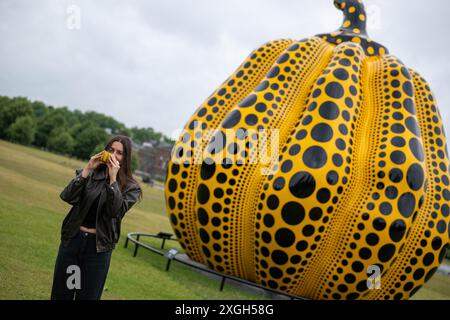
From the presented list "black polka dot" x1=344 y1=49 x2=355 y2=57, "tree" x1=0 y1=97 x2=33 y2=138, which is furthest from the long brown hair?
"tree" x1=0 y1=97 x2=33 y2=138

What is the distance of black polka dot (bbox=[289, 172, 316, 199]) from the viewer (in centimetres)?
702

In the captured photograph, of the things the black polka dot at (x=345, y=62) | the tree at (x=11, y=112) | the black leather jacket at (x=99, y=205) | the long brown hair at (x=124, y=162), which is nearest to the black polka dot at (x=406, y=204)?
the black polka dot at (x=345, y=62)

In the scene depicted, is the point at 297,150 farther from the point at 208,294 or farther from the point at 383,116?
the point at 208,294

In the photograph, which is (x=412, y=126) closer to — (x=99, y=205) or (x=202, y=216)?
(x=202, y=216)

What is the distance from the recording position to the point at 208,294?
306 inches

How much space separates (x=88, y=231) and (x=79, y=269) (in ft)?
1.15

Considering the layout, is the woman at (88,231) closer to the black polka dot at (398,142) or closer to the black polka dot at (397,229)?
the black polka dot at (397,229)

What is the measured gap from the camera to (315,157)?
715 cm

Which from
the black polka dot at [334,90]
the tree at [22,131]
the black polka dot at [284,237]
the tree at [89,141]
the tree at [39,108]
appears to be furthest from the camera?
the tree at [39,108]

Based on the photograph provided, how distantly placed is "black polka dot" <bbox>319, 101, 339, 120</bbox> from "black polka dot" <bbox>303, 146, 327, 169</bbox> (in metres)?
0.68

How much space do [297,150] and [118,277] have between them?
3980 millimetres

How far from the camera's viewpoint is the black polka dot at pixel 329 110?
24.5 ft

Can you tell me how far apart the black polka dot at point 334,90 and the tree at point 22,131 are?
201 ft

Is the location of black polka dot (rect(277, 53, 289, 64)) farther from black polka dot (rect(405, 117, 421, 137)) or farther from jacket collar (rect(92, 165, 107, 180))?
jacket collar (rect(92, 165, 107, 180))
